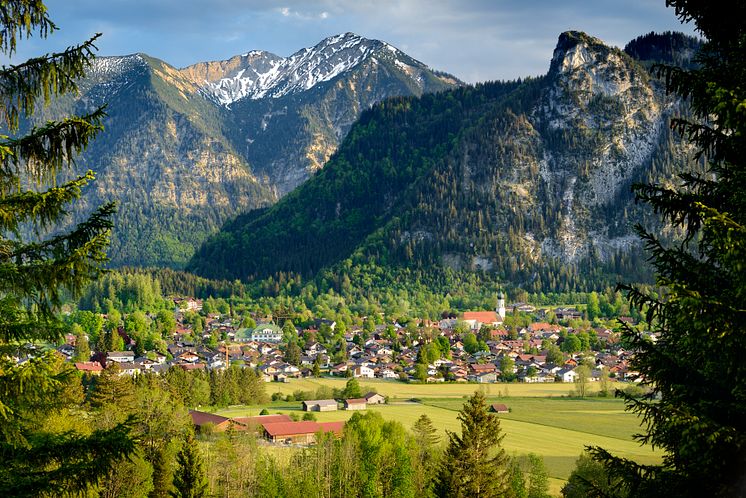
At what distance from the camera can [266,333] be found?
159625mm

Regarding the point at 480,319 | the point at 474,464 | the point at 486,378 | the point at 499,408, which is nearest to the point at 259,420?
the point at 499,408

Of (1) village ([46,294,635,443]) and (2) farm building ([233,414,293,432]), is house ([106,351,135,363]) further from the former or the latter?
(2) farm building ([233,414,293,432])

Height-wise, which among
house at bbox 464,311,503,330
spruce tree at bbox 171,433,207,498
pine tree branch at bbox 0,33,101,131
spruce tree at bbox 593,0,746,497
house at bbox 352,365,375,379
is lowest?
house at bbox 352,365,375,379

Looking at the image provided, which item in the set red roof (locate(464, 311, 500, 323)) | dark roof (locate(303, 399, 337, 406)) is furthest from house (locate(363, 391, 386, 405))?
red roof (locate(464, 311, 500, 323))

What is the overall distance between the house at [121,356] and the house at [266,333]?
36.9m

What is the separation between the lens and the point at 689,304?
9000 millimetres

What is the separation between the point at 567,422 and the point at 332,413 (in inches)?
865

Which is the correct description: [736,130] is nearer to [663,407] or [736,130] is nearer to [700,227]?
[700,227]

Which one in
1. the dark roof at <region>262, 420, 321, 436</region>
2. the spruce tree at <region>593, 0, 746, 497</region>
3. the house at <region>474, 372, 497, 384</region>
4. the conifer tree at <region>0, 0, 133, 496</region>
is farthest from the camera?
the house at <region>474, 372, 497, 384</region>

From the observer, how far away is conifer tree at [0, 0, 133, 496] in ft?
33.6

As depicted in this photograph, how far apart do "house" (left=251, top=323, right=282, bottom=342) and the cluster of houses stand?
191 millimetres

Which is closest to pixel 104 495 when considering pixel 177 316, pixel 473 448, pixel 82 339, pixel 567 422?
pixel 473 448

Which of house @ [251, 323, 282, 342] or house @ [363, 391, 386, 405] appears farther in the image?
house @ [251, 323, 282, 342]

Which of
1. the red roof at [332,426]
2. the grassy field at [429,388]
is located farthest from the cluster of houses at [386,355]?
the red roof at [332,426]
